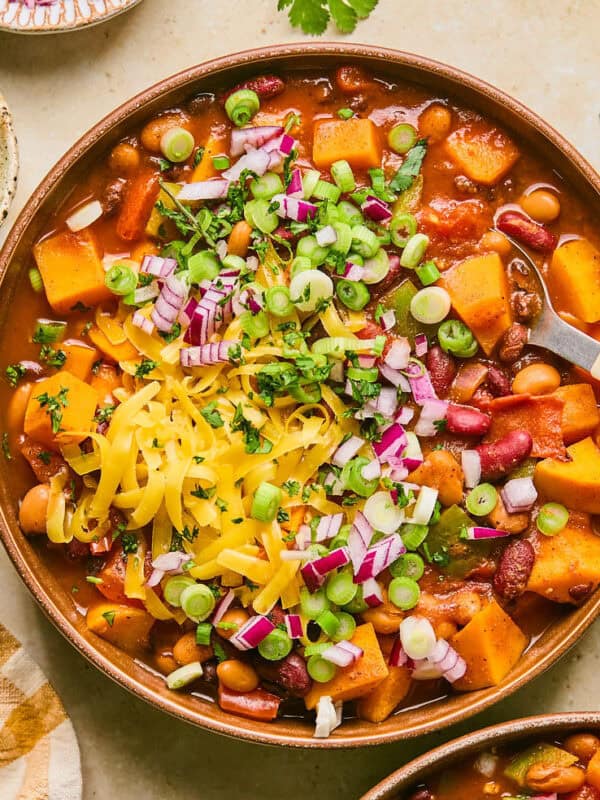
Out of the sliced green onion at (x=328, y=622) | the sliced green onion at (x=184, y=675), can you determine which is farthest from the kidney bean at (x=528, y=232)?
the sliced green onion at (x=184, y=675)

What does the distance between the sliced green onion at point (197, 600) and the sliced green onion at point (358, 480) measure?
65cm

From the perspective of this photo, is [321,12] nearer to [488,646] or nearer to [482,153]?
[482,153]

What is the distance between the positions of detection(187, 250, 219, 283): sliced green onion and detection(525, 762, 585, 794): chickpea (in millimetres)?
2217

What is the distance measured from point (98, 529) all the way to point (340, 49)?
2005 millimetres

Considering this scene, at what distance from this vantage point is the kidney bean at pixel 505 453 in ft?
12.7

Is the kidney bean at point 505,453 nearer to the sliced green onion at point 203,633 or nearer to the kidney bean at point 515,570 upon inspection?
the kidney bean at point 515,570

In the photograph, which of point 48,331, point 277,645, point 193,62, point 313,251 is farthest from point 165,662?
point 193,62

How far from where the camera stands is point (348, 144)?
13.0ft

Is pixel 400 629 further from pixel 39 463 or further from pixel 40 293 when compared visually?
pixel 40 293

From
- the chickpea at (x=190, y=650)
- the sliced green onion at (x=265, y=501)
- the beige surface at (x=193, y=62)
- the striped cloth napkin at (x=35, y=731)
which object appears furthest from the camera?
the beige surface at (x=193, y=62)

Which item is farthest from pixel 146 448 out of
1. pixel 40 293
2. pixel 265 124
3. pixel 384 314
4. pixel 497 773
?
pixel 497 773

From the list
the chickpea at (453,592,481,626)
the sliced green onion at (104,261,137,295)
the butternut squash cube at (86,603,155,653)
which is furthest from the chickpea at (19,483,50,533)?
the chickpea at (453,592,481,626)

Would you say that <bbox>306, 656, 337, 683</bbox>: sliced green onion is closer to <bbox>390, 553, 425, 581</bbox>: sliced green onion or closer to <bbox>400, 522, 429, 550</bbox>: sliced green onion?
<bbox>390, 553, 425, 581</bbox>: sliced green onion

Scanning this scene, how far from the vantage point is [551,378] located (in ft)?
12.9
